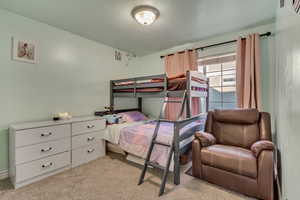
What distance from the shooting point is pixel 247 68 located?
2.67 metres

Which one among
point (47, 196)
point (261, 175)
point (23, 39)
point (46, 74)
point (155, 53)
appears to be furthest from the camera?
point (155, 53)

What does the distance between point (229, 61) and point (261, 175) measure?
7.35ft

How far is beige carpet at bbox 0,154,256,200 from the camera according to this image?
174cm

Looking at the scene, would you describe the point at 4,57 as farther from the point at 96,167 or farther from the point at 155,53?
the point at 155,53

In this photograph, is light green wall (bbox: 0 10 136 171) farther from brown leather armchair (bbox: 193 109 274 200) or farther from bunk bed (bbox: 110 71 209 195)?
brown leather armchair (bbox: 193 109 274 200)

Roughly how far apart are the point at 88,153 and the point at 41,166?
0.72 m

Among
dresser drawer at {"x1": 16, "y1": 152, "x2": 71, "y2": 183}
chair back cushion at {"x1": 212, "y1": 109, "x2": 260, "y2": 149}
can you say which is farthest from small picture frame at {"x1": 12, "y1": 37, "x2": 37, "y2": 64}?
chair back cushion at {"x1": 212, "y1": 109, "x2": 260, "y2": 149}

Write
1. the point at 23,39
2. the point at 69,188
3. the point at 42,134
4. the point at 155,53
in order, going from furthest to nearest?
the point at 155,53 < the point at 23,39 < the point at 42,134 < the point at 69,188

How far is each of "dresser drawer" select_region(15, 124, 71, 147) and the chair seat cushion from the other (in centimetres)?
216

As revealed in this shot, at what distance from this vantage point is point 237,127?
7.63 ft

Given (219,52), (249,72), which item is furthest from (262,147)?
(219,52)

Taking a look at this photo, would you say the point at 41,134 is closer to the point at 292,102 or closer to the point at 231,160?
the point at 231,160

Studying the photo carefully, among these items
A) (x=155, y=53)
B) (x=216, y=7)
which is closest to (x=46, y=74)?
(x=155, y=53)

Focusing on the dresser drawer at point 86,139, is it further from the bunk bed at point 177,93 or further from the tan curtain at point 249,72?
the tan curtain at point 249,72
